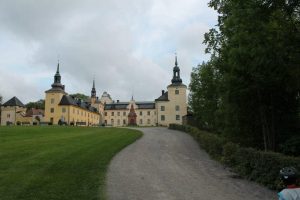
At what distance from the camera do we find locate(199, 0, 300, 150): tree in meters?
15.5

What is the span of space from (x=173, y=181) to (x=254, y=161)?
392cm

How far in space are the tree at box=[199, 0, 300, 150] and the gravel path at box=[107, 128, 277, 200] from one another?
376 cm

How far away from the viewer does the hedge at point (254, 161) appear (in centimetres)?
1403

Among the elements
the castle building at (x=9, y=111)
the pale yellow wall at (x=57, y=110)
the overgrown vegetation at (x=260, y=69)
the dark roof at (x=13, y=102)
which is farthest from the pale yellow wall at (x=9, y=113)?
the overgrown vegetation at (x=260, y=69)

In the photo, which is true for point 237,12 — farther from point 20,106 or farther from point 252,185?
point 20,106

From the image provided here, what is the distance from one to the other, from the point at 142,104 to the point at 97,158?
334 feet

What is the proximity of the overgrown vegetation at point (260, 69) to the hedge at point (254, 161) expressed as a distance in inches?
89.4

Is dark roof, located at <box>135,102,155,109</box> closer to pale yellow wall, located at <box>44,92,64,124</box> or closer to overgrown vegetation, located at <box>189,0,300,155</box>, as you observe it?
pale yellow wall, located at <box>44,92,64,124</box>

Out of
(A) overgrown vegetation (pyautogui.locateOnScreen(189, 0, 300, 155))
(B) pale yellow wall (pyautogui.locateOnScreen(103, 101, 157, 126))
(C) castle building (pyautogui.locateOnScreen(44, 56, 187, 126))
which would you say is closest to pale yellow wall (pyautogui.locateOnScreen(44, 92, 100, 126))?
(C) castle building (pyautogui.locateOnScreen(44, 56, 187, 126))

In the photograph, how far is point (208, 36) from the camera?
2425 centimetres

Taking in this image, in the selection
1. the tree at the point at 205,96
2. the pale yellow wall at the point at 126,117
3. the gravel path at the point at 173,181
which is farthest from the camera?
the pale yellow wall at the point at 126,117

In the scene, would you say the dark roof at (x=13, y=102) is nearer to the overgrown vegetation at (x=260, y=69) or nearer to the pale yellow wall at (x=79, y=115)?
the pale yellow wall at (x=79, y=115)

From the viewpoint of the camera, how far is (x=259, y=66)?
681 inches

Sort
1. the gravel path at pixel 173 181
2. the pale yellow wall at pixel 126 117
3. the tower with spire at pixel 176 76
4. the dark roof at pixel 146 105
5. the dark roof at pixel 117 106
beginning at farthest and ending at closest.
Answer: the dark roof at pixel 117 106 → the dark roof at pixel 146 105 → the pale yellow wall at pixel 126 117 → the tower with spire at pixel 176 76 → the gravel path at pixel 173 181
